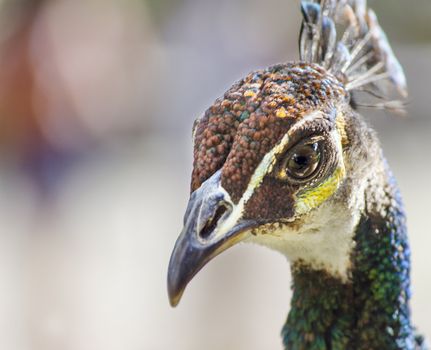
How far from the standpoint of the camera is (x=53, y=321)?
3160 millimetres

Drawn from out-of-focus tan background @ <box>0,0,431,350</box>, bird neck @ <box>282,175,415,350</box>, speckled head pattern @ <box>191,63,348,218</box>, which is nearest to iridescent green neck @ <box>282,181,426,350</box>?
bird neck @ <box>282,175,415,350</box>

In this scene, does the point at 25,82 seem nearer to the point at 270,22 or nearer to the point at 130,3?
the point at 130,3

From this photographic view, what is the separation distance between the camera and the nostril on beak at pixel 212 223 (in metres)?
1.08

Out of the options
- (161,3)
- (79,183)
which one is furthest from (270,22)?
(79,183)

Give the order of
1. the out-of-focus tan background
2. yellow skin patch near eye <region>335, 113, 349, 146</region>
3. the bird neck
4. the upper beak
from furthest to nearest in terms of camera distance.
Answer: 1. the out-of-focus tan background
2. the bird neck
3. yellow skin patch near eye <region>335, 113, 349, 146</region>
4. the upper beak

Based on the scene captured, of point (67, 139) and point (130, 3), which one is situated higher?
point (130, 3)

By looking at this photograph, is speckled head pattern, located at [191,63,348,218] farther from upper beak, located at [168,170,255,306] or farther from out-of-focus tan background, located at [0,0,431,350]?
out-of-focus tan background, located at [0,0,431,350]

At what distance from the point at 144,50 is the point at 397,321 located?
2.77 m

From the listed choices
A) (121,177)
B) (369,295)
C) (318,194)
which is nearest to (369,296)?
(369,295)

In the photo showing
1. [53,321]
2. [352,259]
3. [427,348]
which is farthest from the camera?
[53,321]

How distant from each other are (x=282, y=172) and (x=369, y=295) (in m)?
0.32

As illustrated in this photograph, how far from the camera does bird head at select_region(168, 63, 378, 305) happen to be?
1085 mm

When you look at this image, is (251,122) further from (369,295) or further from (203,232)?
(369,295)

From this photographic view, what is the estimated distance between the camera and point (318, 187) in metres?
1.17
